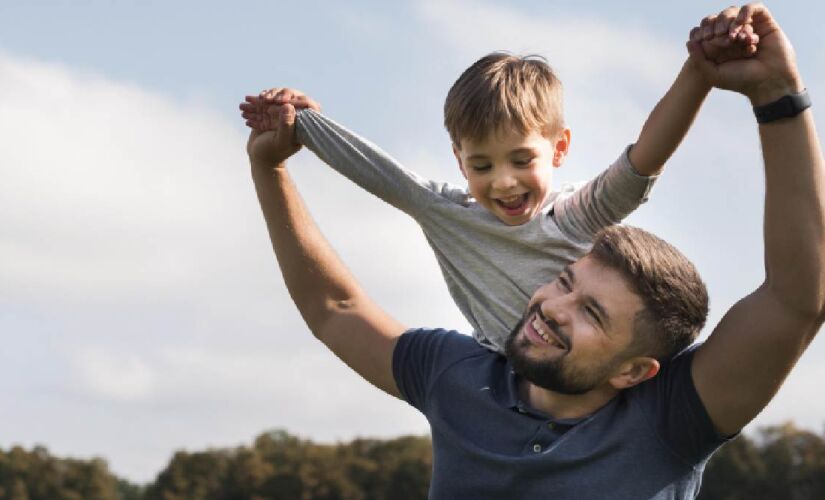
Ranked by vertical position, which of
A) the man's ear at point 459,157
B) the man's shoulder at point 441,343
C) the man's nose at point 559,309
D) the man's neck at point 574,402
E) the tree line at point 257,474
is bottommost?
the man's neck at point 574,402

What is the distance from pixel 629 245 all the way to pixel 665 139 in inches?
17.9

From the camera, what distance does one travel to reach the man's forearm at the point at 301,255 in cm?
711

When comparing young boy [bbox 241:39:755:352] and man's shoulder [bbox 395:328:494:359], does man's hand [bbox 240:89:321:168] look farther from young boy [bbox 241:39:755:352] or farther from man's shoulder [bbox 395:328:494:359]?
man's shoulder [bbox 395:328:494:359]

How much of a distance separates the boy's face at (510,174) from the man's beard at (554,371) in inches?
25.8

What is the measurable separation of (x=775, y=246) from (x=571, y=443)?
1.18 meters

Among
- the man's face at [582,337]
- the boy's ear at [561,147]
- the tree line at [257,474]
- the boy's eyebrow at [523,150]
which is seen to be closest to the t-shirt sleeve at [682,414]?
the man's face at [582,337]

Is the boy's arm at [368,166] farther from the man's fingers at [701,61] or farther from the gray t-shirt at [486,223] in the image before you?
the man's fingers at [701,61]

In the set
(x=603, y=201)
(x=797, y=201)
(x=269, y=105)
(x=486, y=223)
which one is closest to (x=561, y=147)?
(x=486, y=223)

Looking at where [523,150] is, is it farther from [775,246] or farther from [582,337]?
[775,246]

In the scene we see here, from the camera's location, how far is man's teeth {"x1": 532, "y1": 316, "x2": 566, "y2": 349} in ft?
19.8

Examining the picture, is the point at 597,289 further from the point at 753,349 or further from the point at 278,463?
the point at 278,463

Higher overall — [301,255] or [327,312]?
[301,255]

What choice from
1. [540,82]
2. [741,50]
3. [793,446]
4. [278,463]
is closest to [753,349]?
[741,50]

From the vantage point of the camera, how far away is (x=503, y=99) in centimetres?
659
